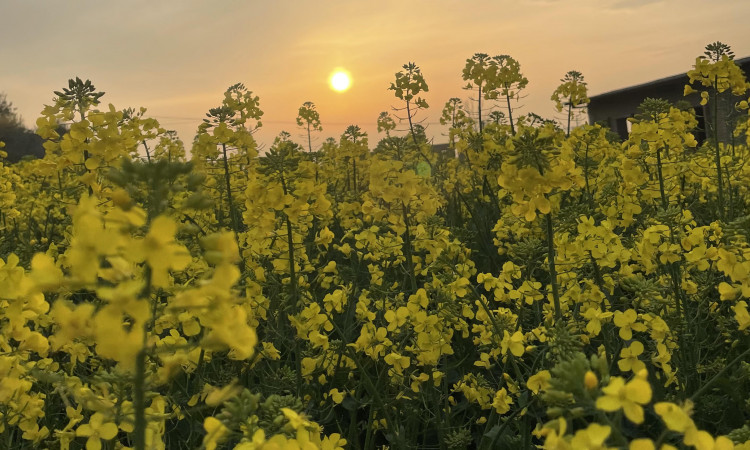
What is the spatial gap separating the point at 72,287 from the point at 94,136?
262 cm

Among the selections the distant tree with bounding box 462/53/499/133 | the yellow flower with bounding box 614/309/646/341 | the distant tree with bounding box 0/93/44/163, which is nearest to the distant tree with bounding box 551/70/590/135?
the distant tree with bounding box 462/53/499/133

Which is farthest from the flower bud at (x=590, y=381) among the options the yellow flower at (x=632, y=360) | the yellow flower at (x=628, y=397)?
the yellow flower at (x=632, y=360)

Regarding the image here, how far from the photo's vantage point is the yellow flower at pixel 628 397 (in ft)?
3.42

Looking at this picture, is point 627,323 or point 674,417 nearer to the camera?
point 674,417

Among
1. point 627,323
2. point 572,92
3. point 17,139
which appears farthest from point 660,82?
point 17,139

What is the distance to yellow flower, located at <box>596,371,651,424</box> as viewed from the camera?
3.42 ft

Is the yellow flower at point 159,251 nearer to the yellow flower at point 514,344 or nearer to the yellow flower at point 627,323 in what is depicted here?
the yellow flower at point 514,344

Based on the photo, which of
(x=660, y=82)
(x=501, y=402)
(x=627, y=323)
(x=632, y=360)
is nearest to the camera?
(x=632, y=360)

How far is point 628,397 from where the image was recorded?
3.46 ft

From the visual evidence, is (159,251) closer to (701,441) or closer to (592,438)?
(592,438)

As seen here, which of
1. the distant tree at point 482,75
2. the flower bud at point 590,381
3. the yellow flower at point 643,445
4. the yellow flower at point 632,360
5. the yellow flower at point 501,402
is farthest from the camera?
the distant tree at point 482,75

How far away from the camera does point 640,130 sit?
435 centimetres

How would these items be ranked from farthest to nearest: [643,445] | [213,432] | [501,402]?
[501,402]
[213,432]
[643,445]

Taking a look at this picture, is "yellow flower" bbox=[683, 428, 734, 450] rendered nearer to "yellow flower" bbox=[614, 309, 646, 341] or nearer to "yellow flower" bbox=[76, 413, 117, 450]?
"yellow flower" bbox=[76, 413, 117, 450]
